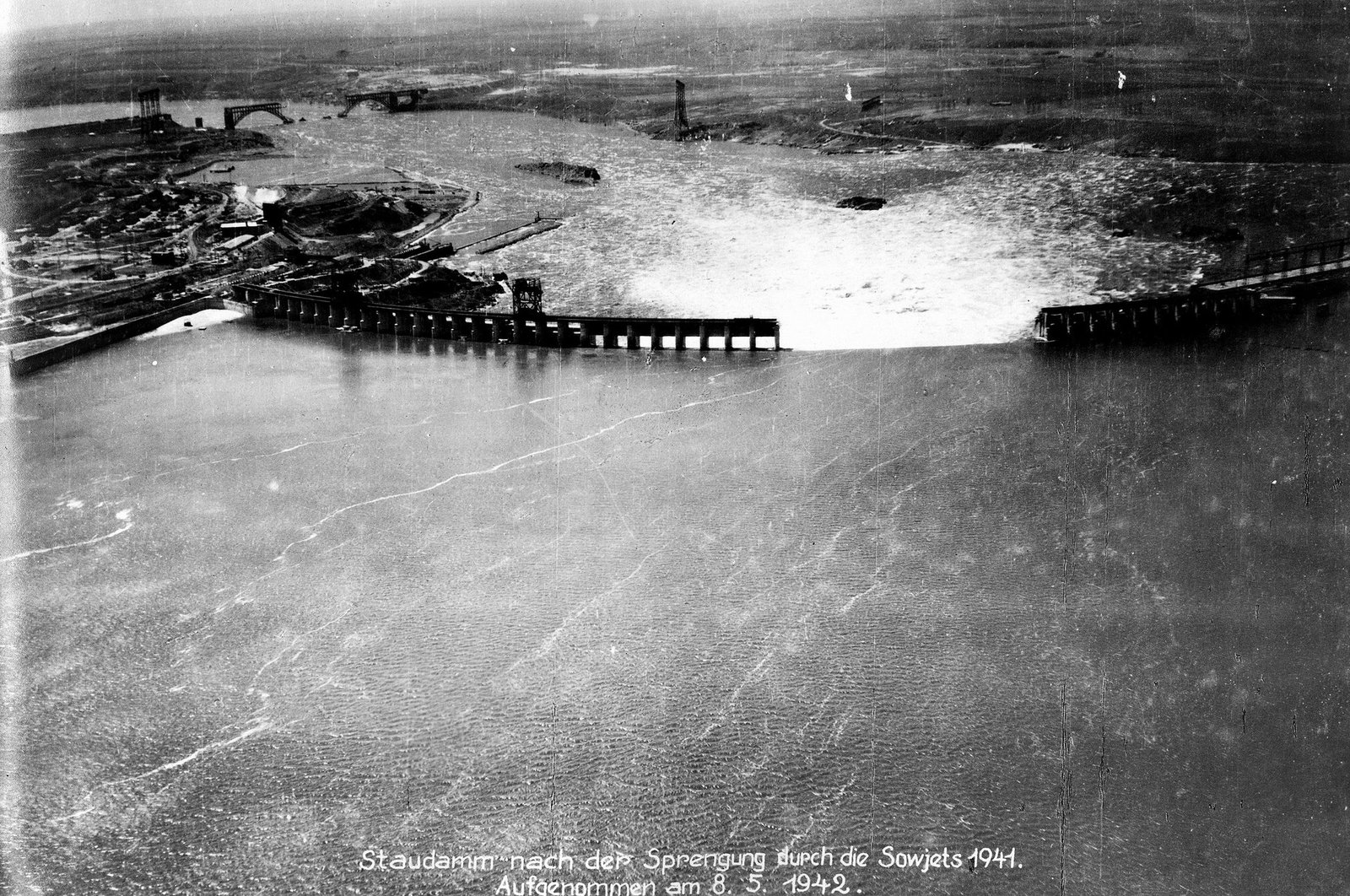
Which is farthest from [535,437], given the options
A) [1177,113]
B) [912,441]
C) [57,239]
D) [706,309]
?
[1177,113]

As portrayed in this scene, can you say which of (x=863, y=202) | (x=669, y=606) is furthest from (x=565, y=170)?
(x=669, y=606)

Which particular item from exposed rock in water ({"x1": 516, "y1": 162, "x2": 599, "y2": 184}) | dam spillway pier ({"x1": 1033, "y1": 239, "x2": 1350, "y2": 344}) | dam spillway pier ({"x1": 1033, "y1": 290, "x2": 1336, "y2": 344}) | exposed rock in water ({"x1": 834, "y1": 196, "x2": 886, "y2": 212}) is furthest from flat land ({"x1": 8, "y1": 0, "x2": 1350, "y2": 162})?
dam spillway pier ({"x1": 1033, "y1": 290, "x2": 1336, "y2": 344})

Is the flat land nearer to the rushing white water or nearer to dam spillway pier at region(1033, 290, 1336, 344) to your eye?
the rushing white water

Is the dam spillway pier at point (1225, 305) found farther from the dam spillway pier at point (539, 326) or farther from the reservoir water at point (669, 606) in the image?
the dam spillway pier at point (539, 326)

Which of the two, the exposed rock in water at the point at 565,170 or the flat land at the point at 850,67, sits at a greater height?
the flat land at the point at 850,67

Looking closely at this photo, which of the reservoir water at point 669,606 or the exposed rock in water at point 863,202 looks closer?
the reservoir water at point 669,606

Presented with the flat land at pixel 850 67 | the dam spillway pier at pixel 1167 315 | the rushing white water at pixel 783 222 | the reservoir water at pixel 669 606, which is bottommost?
the reservoir water at pixel 669 606

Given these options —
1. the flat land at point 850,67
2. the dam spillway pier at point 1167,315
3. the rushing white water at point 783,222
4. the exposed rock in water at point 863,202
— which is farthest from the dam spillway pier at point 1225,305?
the exposed rock in water at point 863,202
